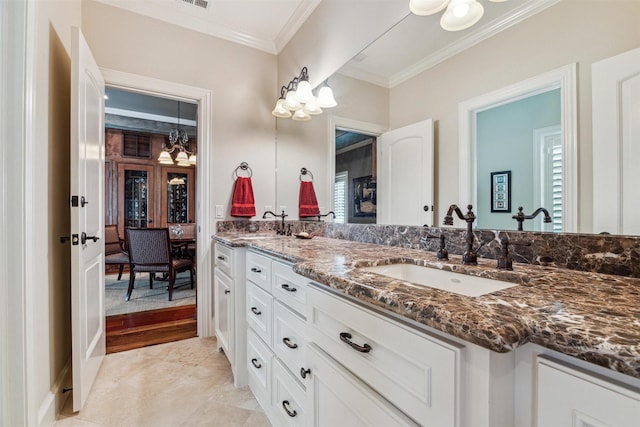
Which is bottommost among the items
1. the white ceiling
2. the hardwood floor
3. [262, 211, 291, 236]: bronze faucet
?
the hardwood floor

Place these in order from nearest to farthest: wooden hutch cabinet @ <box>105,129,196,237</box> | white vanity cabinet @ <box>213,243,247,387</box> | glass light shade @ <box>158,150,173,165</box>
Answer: white vanity cabinet @ <box>213,243,247,387</box> → glass light shade @ <box>158,150,173,165</box> → wooden hutch cabinet @ <box>105,129,196,237</box>

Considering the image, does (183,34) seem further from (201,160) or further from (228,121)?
(201,160)

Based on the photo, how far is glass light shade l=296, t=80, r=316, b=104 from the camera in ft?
7.50

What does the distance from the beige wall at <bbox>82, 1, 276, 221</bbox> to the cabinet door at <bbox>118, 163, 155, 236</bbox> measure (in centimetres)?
351

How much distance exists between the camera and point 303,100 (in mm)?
2297

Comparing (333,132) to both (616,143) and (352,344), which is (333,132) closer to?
(616,143)

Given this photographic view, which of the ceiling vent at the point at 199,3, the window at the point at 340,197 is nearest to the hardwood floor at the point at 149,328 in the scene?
the window at the point at 340,197

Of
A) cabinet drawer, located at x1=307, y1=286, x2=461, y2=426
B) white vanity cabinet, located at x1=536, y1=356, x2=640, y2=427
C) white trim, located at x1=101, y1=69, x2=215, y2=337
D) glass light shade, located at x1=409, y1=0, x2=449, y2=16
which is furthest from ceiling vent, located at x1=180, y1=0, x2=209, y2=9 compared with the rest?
white vanity cabinet, located at x1=536, y1=356, x2=640, y2=427

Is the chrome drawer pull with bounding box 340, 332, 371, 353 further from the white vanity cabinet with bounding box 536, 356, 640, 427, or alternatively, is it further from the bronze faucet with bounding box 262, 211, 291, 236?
the bronze faucet with bounding box 262, 211, 291, 236

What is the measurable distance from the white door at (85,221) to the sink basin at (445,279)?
1.51m

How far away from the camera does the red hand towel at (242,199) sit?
2.63 m

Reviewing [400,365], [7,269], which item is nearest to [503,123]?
[400,365]

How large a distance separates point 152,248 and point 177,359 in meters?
1.78

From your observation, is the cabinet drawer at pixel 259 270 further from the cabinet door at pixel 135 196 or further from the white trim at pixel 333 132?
the cabinet door at pixel 135 196
